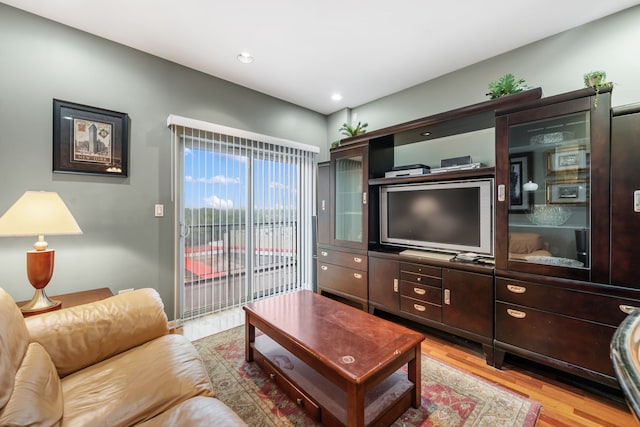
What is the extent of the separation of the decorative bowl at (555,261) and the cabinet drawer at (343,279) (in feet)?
4.97

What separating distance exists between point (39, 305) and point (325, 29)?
284 centimetres

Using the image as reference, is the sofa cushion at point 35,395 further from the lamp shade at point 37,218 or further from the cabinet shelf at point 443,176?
the cabinet shelf at point 443,176

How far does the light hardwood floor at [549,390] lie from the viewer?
5.06 feet

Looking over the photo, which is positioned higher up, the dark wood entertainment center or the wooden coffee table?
the dark wood entertainment center

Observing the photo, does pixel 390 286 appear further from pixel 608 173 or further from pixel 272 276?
pixel 608 173

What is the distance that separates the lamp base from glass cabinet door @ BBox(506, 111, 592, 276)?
3.18 metres

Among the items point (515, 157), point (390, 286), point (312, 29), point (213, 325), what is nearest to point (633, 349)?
point (515, 157)

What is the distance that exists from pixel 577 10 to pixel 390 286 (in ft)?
8.67

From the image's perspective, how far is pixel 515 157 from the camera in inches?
79.4

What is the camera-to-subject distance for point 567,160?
1855mm

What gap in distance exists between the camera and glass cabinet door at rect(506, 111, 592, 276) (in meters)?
1.78

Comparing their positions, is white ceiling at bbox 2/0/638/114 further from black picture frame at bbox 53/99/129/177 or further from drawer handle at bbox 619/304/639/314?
drawer handle at bbox 619/304/639/314

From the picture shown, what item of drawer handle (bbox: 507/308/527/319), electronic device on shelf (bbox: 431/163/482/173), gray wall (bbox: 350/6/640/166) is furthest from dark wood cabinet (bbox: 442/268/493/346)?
gray wall (bbox: 350/6/640/166)

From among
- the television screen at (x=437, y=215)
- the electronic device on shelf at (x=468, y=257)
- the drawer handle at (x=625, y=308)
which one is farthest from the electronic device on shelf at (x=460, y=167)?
the drawer handle at (x=625, y=308)
